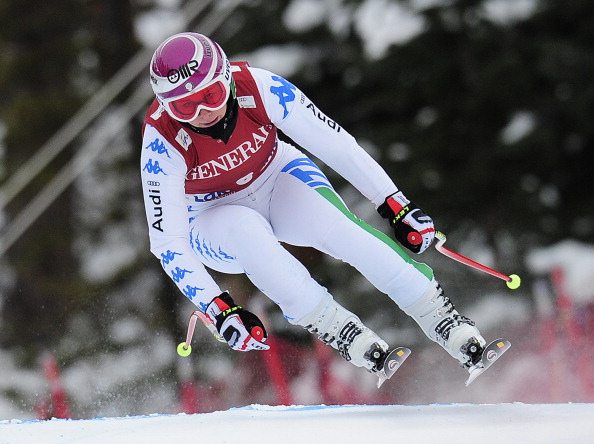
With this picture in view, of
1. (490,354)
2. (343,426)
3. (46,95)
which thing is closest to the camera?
(343,426)

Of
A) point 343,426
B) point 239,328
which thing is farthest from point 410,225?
point 343,426

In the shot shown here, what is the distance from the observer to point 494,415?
5.21 m

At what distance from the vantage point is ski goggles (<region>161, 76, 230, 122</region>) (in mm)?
5363

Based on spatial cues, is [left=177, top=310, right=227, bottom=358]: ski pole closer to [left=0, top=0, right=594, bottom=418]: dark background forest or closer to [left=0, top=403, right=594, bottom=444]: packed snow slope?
[left=0, top=403, right=594, bottom=444]: packed snow slope

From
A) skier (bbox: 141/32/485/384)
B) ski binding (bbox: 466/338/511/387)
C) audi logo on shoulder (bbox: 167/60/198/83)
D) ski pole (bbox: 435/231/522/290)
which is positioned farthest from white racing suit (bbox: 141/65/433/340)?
ski binding (bbox: 466/338/511/387)

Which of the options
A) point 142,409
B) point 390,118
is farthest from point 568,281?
point 142,409

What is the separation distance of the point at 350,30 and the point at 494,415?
1028 cm

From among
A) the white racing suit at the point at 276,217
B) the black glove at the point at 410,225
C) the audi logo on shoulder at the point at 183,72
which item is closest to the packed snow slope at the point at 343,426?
the white racing suit at the point at 276,217

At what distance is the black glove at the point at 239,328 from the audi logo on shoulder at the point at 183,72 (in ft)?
3.09

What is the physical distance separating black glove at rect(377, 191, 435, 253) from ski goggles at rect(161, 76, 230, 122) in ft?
2.91

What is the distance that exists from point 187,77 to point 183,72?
0.03 m

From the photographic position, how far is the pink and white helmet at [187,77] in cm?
534

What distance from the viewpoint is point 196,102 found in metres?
5.37

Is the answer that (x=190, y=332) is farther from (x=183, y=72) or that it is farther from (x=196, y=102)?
(x=183, y=72)
